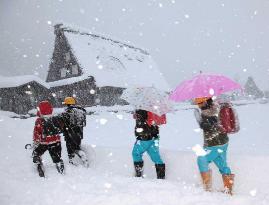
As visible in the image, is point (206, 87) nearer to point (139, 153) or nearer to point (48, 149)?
point (139, 153)

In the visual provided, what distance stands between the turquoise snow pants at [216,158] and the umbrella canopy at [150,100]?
120 cm

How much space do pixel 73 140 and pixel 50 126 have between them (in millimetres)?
911

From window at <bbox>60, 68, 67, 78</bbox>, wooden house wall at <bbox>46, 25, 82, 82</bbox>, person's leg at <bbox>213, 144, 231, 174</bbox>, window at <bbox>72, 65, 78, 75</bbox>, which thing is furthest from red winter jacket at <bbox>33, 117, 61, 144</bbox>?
window at <bbox>60, 68, 67, 78</bbox>

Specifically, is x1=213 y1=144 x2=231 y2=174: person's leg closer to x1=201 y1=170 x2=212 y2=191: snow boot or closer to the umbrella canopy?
→ x1=201 y1=170 x2=212 y2=191: snow boot

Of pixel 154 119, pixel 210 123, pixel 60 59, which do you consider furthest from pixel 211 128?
pixel 60 59

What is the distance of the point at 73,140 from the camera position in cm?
777

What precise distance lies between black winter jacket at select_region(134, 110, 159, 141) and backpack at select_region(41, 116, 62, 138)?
1947mm

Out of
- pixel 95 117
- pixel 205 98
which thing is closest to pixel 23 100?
pixel 95 117

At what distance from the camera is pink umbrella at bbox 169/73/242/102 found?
4945 mm

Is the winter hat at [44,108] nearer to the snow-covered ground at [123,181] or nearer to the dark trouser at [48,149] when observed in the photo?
the dark trouser at [48,149]

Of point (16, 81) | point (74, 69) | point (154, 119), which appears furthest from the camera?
point (74, 69)

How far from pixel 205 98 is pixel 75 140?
148 inches

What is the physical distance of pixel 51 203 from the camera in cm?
514

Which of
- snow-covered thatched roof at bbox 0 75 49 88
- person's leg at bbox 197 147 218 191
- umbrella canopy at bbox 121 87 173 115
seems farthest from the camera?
snow-covered thatched roof at bbox 0 75 49 88
